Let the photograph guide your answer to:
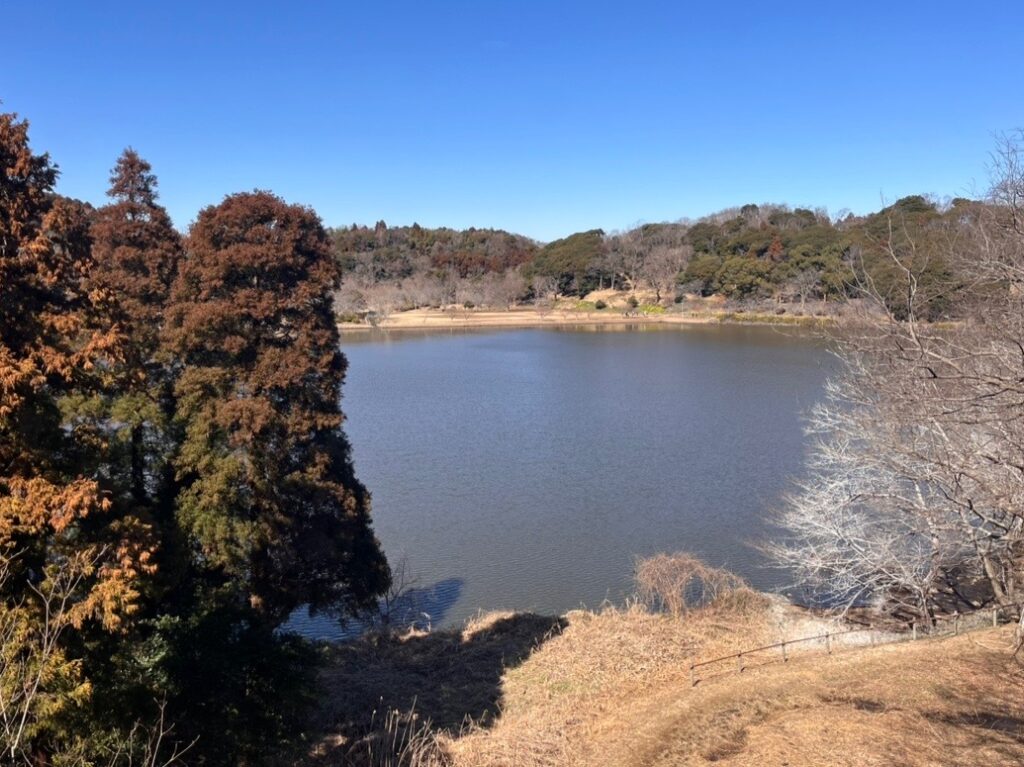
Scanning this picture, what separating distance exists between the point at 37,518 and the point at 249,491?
4929mm

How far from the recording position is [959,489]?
7.42m

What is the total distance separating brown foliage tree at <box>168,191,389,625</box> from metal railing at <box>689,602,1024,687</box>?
5018 mm

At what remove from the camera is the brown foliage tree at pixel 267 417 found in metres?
9.34

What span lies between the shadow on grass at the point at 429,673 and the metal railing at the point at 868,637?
2.55 m

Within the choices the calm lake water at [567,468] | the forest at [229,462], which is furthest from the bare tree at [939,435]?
the calm lake water at [567,468]

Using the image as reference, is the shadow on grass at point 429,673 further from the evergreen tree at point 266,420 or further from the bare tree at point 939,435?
the bare tree at point 939,435

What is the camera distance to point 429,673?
10.1m

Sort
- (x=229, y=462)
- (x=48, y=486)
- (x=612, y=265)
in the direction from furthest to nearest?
(x=612, y=265) < (x=229, y=462) < (x=48, y=486)

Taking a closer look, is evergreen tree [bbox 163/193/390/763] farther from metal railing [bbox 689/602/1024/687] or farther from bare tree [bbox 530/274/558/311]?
bare tree [bbox 530/274/558/311]

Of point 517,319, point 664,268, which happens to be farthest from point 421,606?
point 664,268

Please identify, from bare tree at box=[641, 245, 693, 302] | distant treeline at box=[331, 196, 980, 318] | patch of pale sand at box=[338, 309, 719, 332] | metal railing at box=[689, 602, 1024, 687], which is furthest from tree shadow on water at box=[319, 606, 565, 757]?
bare tree at box=[641, 245, 693, 302]

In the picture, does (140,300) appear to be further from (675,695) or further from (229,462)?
(675,695)

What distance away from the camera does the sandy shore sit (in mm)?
57688

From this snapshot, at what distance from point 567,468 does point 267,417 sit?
11.2 meters
